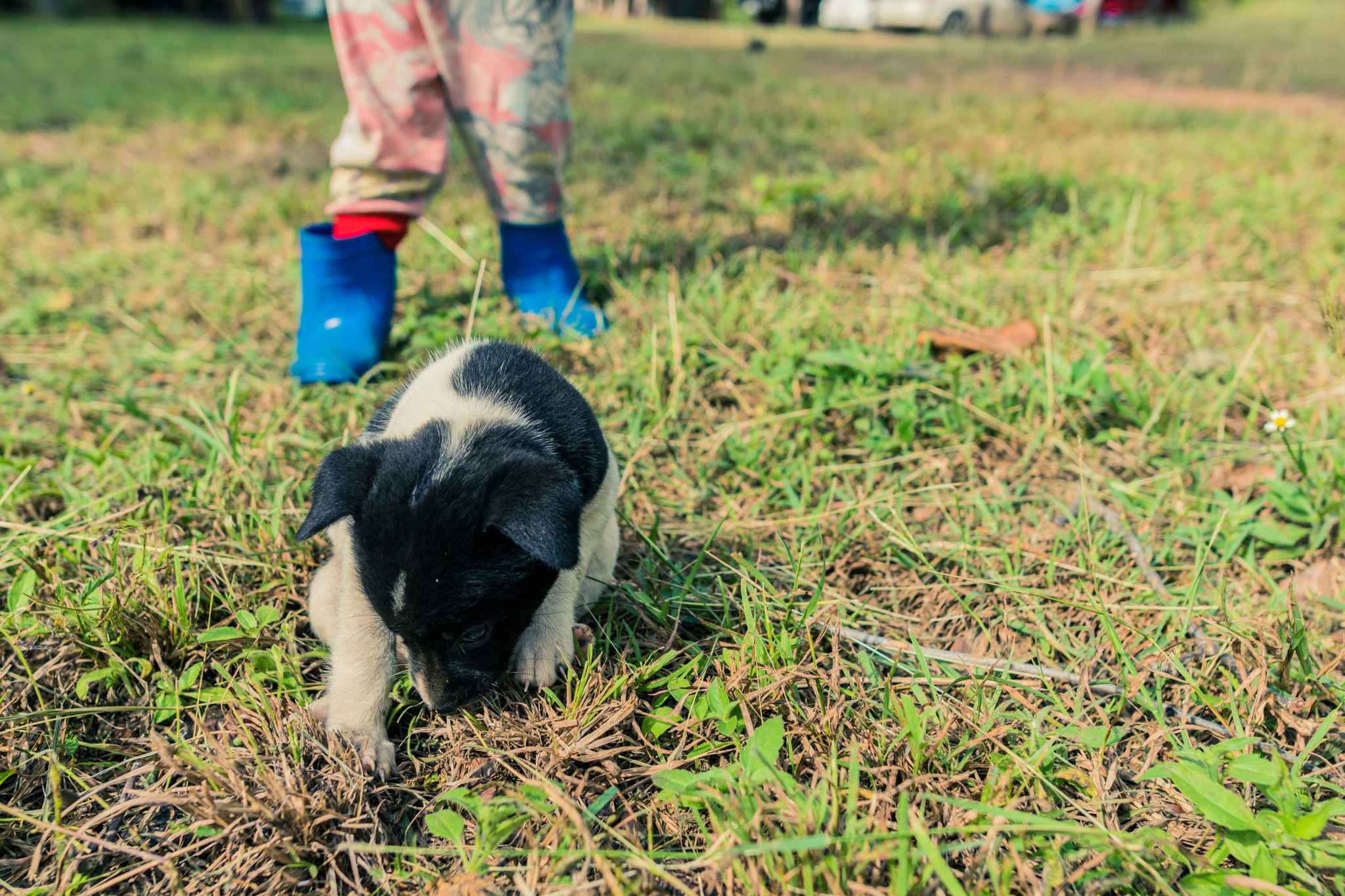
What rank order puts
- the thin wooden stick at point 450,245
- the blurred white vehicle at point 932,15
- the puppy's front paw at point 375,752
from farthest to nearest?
the blurred white vehicle at point 932,15 → the thin wooden stick at point 450,245 → the puppy's front paw at point 375,752

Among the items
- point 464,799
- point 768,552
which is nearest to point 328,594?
point 464,799

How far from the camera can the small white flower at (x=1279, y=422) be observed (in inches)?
97.1

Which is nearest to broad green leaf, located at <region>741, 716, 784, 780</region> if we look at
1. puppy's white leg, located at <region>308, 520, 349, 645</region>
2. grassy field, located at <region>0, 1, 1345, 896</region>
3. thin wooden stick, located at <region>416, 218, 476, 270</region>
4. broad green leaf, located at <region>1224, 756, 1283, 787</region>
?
grassy field, located at <region>0, 1, 1345, 896</region>

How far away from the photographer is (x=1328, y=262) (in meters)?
3.89

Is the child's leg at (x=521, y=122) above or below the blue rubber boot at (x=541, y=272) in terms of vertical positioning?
above

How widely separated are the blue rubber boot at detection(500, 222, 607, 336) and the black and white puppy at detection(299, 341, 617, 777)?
4.87ft

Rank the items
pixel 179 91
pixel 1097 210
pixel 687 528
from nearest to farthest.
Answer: pixel 687 528 → pixel 1097 210 → pixel 179 91

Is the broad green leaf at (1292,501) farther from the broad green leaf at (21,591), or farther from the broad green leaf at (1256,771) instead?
the broad green leaf at (21,591)

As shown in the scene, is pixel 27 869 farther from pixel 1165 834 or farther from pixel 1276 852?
pixel 1276 852

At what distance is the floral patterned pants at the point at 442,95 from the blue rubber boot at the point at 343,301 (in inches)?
6.1

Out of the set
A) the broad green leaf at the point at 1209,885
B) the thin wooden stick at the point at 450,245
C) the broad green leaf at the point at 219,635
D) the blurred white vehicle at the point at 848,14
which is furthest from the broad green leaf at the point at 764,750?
the blurred white vehicle at the point at 848,14

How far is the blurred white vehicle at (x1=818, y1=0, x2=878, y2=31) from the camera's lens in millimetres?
25475

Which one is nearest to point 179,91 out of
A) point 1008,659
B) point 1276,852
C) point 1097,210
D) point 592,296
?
point 592,296

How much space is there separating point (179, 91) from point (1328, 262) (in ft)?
34.3
